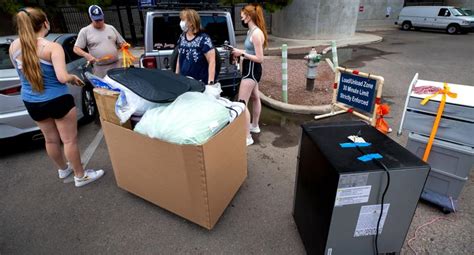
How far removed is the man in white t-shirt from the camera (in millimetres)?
4285

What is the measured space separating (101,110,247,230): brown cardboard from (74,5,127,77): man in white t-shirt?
2493mm

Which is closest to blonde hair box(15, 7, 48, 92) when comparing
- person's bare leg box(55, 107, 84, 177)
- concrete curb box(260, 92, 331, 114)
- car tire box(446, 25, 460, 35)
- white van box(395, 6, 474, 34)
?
person's bare leg box(55, 107, 84, 177)

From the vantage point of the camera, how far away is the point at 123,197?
2.89 m

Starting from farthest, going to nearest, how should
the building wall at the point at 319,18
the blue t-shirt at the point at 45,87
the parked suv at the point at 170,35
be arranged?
1. the building wall at the point at 319,18
2. the parked suv at the point at 170,35
3. the blue t-shirt at the point at 45,87

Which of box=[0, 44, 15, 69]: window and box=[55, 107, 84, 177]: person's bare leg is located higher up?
box=[0, 44, 15, 69]: window

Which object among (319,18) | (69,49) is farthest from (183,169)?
(319,18)

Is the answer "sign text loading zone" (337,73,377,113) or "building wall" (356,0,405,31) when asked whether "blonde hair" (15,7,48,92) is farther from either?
"building wall" (356,0,405,31)

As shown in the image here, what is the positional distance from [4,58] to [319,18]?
1435cm

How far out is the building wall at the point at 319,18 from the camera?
47.5ft

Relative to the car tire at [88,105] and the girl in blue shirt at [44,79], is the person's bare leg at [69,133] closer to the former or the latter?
the girl in blue shirt at [44,79]

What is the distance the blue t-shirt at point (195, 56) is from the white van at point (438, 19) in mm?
20449

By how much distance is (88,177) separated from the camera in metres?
3.11

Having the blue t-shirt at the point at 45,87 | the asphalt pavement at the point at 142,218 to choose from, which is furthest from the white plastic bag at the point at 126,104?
the asphalt pavement at the point at 142,218

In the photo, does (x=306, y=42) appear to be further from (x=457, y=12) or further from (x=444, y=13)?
(x=457, y=12)
